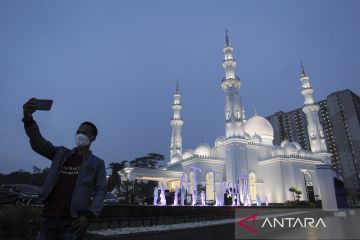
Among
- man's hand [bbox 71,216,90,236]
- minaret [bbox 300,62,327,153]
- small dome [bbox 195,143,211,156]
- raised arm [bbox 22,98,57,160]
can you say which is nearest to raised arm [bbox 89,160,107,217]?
man's hand [bbox 71,216,90,236]

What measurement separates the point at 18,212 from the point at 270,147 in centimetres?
3769

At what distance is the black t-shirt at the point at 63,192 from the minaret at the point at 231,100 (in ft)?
110

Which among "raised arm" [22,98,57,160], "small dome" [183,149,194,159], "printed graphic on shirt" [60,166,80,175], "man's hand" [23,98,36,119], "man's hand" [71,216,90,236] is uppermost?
"small dome" [183,149,194,159]

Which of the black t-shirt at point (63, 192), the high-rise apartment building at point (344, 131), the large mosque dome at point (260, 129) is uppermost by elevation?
the high-rise apartment building at point (344, 131)

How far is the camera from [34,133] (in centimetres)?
305

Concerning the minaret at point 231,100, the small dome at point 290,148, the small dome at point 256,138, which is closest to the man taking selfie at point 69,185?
the minaret at point 231,100

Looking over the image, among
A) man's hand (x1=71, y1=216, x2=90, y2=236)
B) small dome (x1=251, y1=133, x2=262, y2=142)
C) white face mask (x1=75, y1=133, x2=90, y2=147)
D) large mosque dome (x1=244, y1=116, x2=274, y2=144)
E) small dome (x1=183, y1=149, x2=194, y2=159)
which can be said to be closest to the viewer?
man's hand (x1=71, y1=216, x2=90, y2=236)

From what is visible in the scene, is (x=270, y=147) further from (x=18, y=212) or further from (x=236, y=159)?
(x=18, y=212)

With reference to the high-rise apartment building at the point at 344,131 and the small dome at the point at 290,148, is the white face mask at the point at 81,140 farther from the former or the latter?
the high-rise apartment building at the point at 344,131

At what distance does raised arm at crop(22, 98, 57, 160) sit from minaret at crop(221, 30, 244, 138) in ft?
110

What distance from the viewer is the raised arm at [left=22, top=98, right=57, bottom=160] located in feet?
9.73

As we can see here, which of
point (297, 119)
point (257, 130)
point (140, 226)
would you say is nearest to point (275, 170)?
point (257, 130)

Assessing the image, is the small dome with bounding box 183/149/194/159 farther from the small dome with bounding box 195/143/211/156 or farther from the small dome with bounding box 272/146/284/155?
the small dome with bounding box 272/146/284/155

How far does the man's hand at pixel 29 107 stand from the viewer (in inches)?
116
